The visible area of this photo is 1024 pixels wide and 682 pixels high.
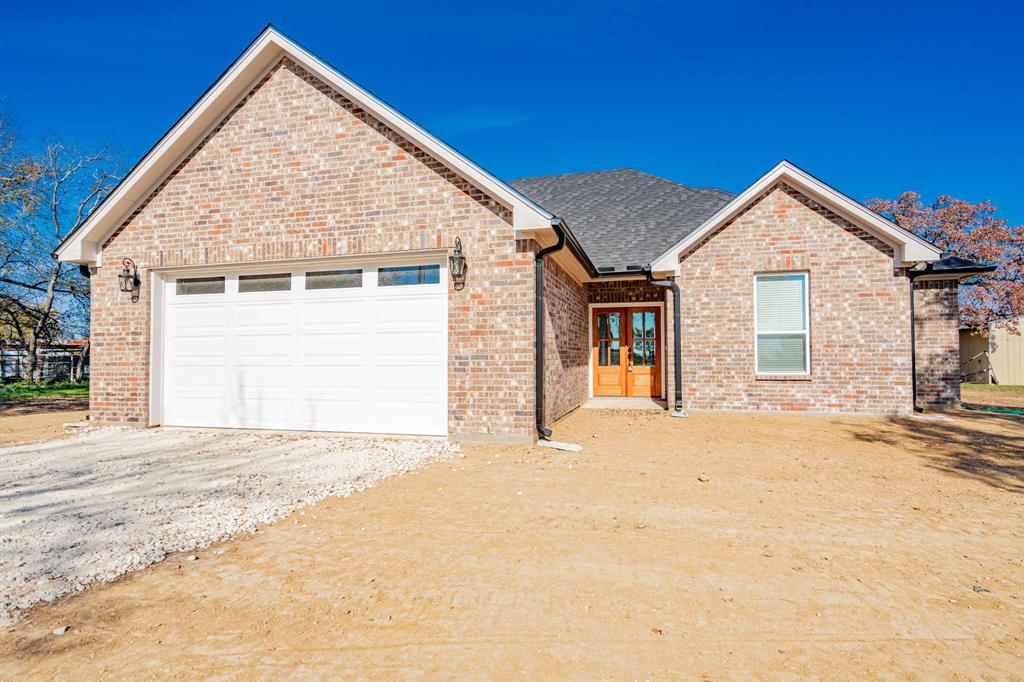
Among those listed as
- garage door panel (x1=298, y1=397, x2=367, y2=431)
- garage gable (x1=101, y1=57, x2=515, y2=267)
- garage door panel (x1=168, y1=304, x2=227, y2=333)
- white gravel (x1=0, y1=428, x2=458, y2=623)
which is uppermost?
garage gable (x1=101, y1=57, x2=515, y2=267)

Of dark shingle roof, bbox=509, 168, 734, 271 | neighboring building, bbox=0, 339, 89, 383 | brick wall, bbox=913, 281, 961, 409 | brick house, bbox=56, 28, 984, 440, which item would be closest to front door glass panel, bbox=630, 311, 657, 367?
brick house, bbox=56, 28, 984, 440

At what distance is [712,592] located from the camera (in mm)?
2852

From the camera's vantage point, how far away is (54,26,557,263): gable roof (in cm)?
702

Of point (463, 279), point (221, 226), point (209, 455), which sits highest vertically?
point (221, 226)

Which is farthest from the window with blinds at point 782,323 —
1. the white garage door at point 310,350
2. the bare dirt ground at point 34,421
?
the bare dirt ground at point 34,421

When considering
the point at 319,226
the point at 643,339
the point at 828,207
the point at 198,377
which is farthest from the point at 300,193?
the point at 828,207

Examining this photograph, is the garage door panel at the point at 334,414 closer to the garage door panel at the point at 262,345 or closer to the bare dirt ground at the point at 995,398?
the garage door panel at the point at 262,345

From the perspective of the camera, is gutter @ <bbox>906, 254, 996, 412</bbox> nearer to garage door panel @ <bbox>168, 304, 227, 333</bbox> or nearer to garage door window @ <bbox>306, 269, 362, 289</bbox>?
garage door window @ <bbox>306, 269, 362, 289</bbox>

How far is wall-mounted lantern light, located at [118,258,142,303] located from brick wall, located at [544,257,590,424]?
22.0ft

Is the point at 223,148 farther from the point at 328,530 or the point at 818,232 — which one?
the point at 818,232

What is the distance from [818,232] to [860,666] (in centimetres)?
947

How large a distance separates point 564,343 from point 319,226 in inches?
190

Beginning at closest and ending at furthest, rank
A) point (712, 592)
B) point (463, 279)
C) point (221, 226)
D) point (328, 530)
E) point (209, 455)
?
point (712, 592) → point (328, 530) → point (209, 455) → point (463, 279) → point (221, 226)

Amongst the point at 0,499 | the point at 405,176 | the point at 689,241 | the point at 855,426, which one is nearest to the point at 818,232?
the point at 689,241
